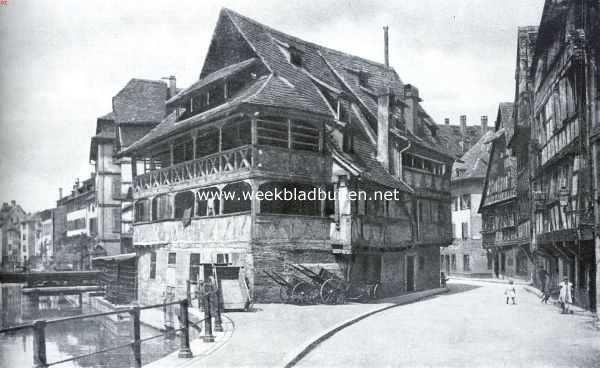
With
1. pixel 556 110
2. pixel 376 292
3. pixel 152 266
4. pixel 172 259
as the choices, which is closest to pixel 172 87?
pixel 152 266

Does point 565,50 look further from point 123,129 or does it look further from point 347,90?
point 123,129

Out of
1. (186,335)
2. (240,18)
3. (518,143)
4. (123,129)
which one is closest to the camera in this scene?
(186,335)

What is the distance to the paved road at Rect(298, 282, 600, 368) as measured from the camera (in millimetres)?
11805

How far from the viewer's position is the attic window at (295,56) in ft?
99.1

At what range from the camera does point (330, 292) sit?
2400cm

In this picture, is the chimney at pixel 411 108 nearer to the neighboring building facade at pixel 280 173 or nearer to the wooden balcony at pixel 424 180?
the neighboring building facade at pixel 280 173

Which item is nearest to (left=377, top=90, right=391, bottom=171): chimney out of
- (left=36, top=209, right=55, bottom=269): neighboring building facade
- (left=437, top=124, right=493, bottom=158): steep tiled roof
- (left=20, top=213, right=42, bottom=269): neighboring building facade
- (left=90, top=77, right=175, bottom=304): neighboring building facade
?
(left=90, top=77, right=175, bottom=304): neighboring building facade

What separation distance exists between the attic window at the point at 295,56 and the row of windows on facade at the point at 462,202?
2745cm

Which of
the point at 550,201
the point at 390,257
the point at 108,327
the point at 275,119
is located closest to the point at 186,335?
the point at 275,119

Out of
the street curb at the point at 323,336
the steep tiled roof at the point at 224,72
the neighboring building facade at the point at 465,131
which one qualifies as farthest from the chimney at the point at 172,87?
the neighboring building facade at the point at 465,131

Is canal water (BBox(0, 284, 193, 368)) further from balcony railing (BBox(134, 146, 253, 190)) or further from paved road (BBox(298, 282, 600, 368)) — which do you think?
balcony railing (BBox(134, 146, 253, 190))

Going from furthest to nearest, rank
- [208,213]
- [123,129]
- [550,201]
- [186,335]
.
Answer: [123,129]
[208,213]
[550,201]
[186,335]

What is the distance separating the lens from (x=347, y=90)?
3238 centimetres

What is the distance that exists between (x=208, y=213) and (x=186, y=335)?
16.0m
